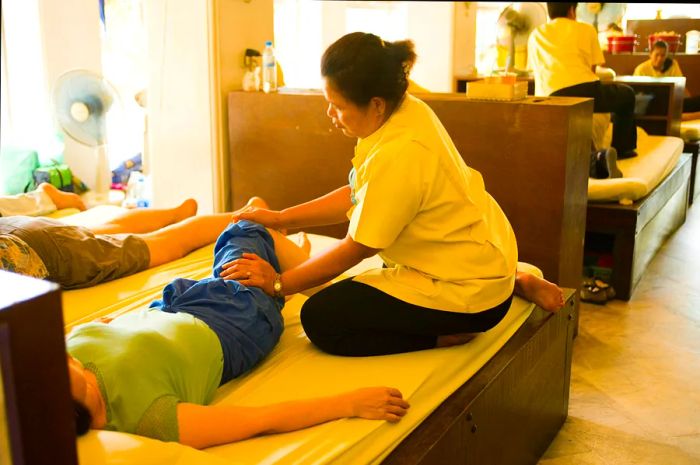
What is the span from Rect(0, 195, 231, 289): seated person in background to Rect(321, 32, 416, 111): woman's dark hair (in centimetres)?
107

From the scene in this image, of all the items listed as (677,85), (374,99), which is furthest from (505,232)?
(677,85)

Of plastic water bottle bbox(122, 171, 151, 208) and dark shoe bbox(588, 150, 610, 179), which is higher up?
dark shoe bbox(588, 150, 610, 179)


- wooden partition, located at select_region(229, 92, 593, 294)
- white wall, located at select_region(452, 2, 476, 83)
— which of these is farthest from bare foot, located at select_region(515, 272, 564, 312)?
white wall, located at select_region(452, 2, 476, 83)

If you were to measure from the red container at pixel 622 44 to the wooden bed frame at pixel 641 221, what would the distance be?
0.21 meters

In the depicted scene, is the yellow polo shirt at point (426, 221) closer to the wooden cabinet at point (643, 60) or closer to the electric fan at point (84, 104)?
the electric fan at point (84, 104)

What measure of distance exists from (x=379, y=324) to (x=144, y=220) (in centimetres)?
137

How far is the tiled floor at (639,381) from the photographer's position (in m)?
2.23

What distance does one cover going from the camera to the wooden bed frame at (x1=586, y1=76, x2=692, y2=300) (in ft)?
11.3

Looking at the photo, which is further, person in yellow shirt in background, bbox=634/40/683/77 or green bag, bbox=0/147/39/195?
person in yellow shirt in background, bbox=634/40/683/77

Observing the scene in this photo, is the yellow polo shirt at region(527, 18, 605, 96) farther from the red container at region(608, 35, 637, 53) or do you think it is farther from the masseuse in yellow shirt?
the masseuse in yellow shirt

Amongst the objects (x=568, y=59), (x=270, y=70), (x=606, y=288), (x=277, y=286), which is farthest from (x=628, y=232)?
(x=277, y=286)

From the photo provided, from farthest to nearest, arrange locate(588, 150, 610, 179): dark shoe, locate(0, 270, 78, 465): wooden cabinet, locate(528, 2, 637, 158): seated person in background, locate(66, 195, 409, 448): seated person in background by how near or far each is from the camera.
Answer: locate(528, 2, 637, 158): seated person in background
locate(588, 150, 610, 179): dark shoe
locate(66, 195, 409, 448): seated person in background
locate(0, 270, 78, 465): wooden cabinet

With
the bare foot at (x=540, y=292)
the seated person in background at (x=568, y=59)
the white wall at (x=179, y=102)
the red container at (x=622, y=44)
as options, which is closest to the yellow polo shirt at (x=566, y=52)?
the seated person in background at (x=568, y=59)

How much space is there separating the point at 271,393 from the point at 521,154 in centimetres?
141
